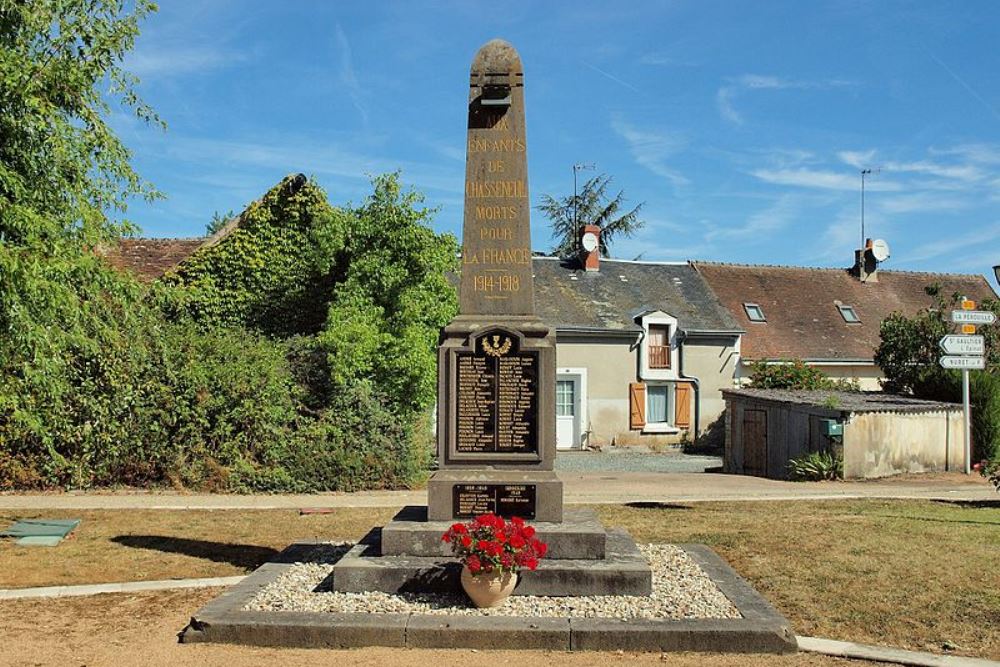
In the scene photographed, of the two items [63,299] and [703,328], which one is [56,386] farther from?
[703,328]

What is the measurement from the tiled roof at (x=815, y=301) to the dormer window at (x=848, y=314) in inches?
6.0

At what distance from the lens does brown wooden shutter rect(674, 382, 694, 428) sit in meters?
30.4

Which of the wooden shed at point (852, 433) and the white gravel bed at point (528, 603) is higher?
the wooden shed at point (852, 433)

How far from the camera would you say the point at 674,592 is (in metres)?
7.78

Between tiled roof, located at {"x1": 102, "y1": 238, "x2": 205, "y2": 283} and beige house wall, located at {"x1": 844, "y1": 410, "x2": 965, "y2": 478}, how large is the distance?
50.3 ft

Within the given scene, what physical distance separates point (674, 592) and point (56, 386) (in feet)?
24.0

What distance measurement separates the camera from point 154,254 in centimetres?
2267

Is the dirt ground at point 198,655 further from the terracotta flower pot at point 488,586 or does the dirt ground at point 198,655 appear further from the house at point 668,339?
the house at point 668,339

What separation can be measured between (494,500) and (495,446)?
0.49 m

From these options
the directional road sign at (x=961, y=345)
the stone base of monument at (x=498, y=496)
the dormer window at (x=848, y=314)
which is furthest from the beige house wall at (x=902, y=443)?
the dormer window at (x=848, y=314)

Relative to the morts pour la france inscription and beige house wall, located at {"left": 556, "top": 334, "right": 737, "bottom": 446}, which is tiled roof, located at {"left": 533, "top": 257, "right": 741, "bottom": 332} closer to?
beige house wall, located at {"left": 556, "top": 334, "right": 737, "bottom": 446}

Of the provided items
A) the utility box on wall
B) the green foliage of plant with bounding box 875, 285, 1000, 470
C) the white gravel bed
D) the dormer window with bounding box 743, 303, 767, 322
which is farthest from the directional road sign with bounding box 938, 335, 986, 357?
the dormer window with bounding box 743, 303, 767, 322

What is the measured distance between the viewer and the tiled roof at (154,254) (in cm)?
2147

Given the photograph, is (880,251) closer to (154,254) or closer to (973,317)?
(973,317)
